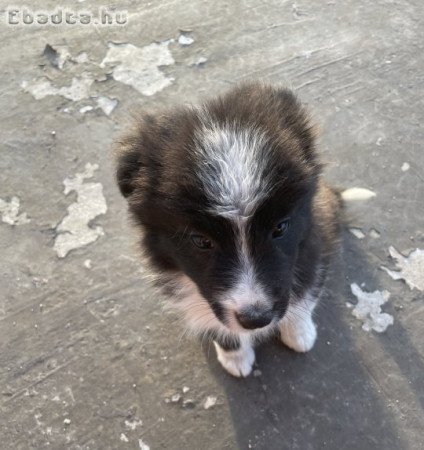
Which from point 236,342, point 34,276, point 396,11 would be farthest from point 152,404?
point 396,11

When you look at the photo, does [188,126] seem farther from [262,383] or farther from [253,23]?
[253,23]

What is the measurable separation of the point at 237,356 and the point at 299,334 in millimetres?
350

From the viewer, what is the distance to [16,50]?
4234mm

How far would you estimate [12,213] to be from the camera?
11.1ft

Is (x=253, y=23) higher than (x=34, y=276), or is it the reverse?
(x=253, y=23)

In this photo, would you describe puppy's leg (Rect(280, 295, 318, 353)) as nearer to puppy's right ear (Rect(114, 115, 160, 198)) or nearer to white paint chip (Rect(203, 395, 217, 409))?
white paint chip (Rect(203, 395, 217, 409))

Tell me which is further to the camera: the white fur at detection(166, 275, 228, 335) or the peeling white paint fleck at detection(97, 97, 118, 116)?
the peeling white paint fleck at detection(97, 97, 118, 116)

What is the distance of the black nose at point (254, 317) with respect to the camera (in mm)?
1962

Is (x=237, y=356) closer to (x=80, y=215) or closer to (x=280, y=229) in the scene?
(x=280, y=229)

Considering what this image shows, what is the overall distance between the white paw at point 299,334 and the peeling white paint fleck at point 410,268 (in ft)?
2.02

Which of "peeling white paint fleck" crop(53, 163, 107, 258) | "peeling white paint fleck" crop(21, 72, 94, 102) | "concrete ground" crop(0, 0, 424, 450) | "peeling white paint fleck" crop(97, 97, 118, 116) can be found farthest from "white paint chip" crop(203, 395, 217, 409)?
"peeling white paint fleck" crop(21, 72, 94, 102)

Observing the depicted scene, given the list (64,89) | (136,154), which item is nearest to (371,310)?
(136,154)

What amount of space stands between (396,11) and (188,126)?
3078 mm

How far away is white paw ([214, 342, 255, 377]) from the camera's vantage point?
271cm
